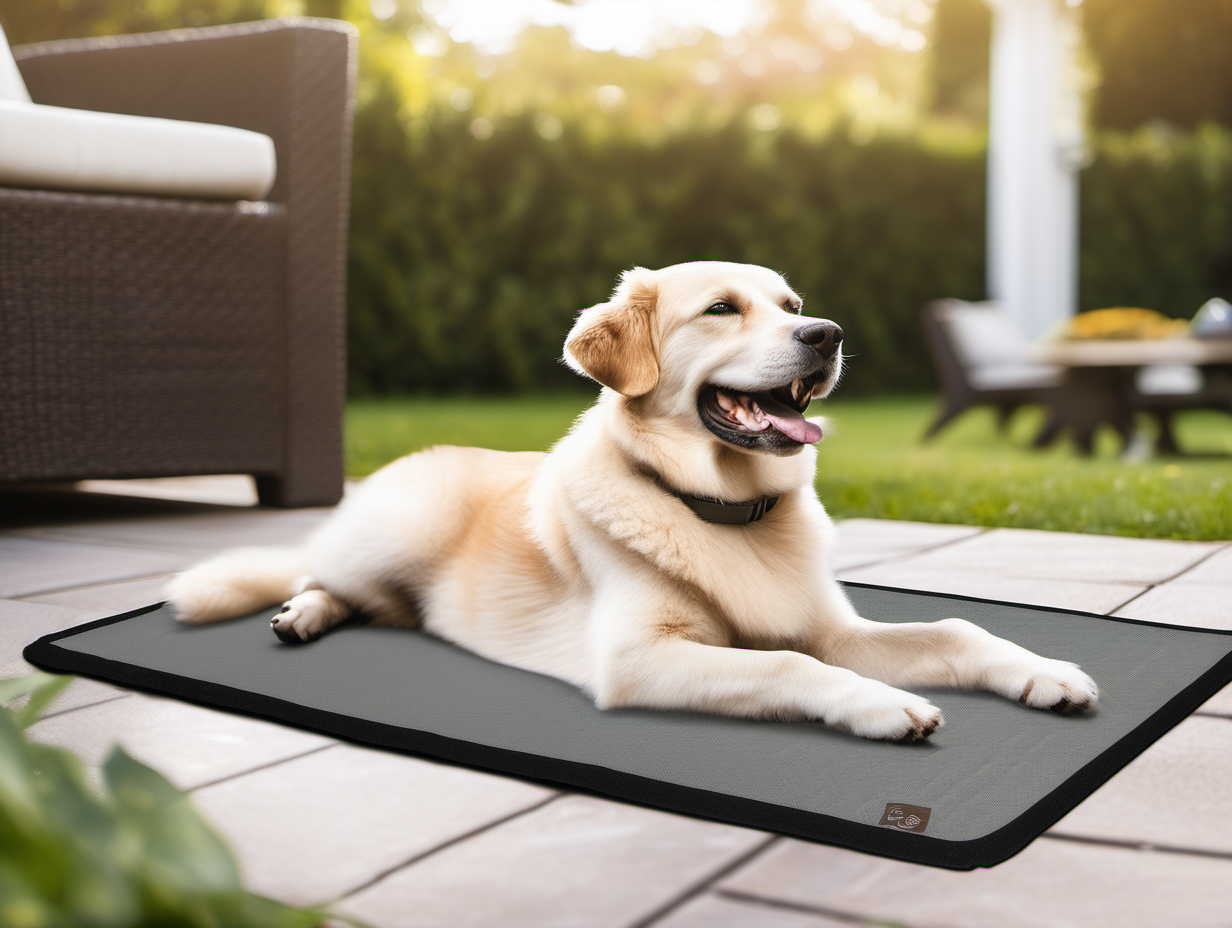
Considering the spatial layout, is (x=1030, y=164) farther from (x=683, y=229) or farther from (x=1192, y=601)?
(x=1192, y=601)

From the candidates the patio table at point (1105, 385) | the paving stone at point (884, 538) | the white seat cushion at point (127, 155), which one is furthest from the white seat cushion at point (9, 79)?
the patio table at point (1105, 385)

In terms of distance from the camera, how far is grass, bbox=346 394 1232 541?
3869 millimetres

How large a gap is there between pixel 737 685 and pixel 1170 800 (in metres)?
0.60

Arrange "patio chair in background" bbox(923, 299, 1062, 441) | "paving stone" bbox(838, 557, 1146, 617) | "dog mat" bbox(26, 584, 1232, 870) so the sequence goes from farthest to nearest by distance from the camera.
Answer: "patio chair in background" bbox(923, 299, 1062, 441) < "paving stone" bbox(838, 557, 1146, 617) < "dog mat" bbox(26, 584, 1232, 870)

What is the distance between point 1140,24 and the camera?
1401 cm

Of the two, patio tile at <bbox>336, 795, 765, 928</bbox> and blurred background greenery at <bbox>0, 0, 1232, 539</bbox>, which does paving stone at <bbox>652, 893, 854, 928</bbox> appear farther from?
blurred background greenery at <bbox>0, 0, 1232, 539</bbox>

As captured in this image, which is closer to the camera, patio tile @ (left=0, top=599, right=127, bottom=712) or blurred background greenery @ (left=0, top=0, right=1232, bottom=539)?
patio tile @ (left=0, top=599, right=127, bottom=712)

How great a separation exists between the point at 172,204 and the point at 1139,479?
402 cm

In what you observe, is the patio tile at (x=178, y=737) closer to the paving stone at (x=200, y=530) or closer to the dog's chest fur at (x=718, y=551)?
the dog's chest fur at (x=718, y=551)

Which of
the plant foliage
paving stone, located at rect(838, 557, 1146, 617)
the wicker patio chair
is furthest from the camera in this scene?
the wicker patio chair

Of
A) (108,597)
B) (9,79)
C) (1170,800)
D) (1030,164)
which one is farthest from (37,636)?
(1030,164)

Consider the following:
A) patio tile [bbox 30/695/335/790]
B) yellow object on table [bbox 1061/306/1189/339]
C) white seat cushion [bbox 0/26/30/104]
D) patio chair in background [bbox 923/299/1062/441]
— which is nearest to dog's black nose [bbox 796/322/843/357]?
patio tile [bbox 30/695/335/790]

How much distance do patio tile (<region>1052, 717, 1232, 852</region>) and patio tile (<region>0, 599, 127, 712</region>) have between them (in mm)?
1463

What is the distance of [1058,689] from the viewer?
1745mm
